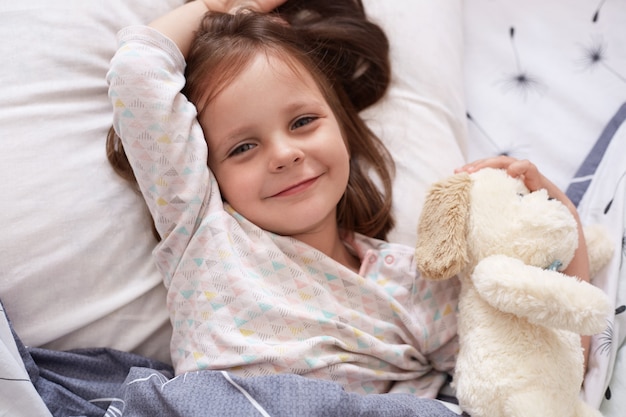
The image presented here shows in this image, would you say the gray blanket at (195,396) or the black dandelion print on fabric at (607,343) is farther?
the black dandelion print on fabric at (607,343)

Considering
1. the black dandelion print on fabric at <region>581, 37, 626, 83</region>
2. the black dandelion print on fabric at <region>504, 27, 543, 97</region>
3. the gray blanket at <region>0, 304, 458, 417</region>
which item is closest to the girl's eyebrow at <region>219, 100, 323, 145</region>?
the gray blanket at <region>0, 304, 458, 417</region>

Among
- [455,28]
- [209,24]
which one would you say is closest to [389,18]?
[455,28]

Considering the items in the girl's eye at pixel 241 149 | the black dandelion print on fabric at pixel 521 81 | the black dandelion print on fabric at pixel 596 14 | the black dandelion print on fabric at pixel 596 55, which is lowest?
the girl's eye at pixel 241 149

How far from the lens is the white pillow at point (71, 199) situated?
0.98m

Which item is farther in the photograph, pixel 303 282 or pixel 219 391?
pixel 303 282

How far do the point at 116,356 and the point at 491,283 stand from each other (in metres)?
0.60

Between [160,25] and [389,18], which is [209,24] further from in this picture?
[389,18]

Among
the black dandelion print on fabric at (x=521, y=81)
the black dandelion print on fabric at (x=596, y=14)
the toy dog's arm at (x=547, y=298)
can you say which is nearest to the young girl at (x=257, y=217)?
the toy dog's arm at (x=547, y=298)

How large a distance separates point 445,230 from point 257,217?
30cm

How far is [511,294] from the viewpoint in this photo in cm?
81

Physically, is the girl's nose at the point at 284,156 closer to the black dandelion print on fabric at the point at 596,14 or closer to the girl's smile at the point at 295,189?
the girl's smile at the point at 295,189

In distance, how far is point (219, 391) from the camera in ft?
2.78

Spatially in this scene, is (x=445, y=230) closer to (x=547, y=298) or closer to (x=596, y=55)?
(x=547, y=298)

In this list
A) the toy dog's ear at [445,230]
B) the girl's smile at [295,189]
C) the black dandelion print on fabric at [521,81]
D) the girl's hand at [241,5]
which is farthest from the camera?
the black dandelion print on fabric at [521,81]
